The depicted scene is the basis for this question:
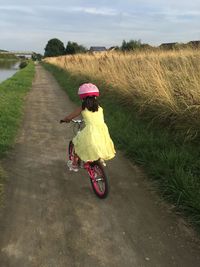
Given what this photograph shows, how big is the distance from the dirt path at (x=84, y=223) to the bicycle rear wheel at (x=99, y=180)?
0.10m

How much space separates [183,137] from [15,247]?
3.64 metres

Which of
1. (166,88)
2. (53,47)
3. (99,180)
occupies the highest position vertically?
(166,88)

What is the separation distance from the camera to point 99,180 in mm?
4828

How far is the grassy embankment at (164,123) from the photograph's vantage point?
4875 mm

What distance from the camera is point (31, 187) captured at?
5.14 metres

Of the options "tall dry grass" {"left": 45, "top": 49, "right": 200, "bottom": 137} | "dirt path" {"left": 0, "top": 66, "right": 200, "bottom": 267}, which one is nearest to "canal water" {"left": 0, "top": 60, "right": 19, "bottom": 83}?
"tall dry grass" {"left": 45, "top": 49, "right": 200, "bottom": 137}

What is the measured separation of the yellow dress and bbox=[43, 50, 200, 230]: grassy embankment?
0.91 m

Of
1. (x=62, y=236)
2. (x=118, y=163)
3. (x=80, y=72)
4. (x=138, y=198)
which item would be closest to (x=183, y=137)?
(x=118, y=163)

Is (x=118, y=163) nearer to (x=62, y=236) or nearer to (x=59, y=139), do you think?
(x=59, y=139)

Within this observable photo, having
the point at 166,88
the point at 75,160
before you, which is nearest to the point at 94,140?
the point at 75,160

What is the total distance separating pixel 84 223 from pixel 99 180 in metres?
0.82

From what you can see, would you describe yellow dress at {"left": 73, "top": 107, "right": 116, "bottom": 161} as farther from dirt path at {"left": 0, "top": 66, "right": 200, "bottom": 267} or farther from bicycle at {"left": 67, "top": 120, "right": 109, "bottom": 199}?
dirt path at {"left": 0, "top": 66, "right": 200, "bottom": 267}

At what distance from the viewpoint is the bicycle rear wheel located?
4.73m

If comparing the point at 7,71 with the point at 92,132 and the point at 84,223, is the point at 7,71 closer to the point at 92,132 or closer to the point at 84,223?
the point at 92,132
